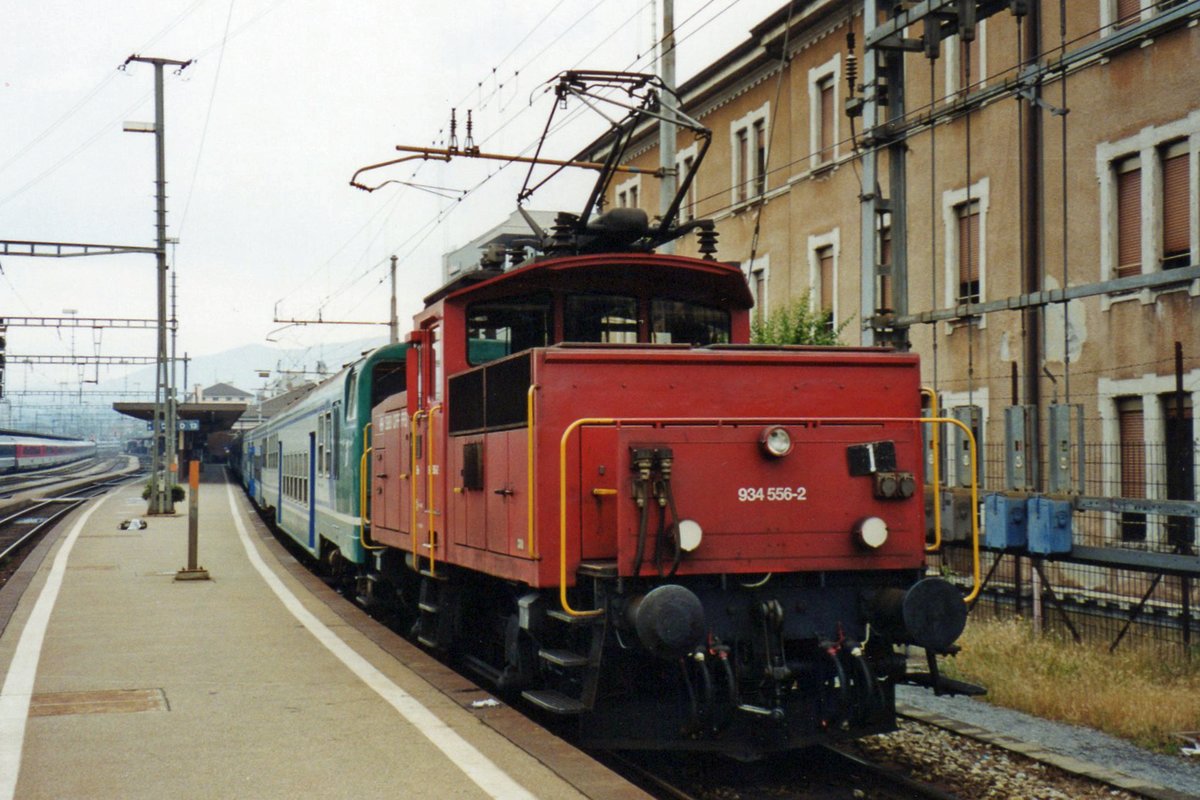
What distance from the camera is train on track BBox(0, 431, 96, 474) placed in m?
64.4

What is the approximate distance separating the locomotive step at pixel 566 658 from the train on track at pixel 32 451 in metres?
63.2

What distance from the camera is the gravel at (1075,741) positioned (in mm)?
7535

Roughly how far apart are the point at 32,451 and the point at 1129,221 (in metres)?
67.2

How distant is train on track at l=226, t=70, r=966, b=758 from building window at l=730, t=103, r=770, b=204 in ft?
60.1

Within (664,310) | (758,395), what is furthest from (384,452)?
(758,395)

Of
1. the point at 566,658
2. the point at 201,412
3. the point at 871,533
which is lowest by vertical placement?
the point at 566,658

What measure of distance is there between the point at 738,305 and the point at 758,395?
1.55 metres

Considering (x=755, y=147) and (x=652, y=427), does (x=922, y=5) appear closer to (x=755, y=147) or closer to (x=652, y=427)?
(x=652, y=427)

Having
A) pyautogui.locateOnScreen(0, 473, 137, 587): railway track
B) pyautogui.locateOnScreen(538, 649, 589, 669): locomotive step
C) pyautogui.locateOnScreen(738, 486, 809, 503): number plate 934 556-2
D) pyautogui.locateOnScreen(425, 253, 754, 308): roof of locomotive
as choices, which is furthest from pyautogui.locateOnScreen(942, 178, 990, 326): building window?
pyautogui.locateOnScreen(0, 473, 137, 587): railway track

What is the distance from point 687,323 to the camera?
344 inches

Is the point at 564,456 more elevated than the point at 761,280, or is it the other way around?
the point at 761,280

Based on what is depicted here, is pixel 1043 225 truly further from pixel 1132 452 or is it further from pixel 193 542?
pixel 193 542

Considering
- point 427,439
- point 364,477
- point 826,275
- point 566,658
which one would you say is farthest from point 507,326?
point 826,275

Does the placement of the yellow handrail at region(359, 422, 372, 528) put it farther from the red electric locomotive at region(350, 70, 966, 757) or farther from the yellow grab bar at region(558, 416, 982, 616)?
the yellow grab bar at region(558, 416, 982, 616)
